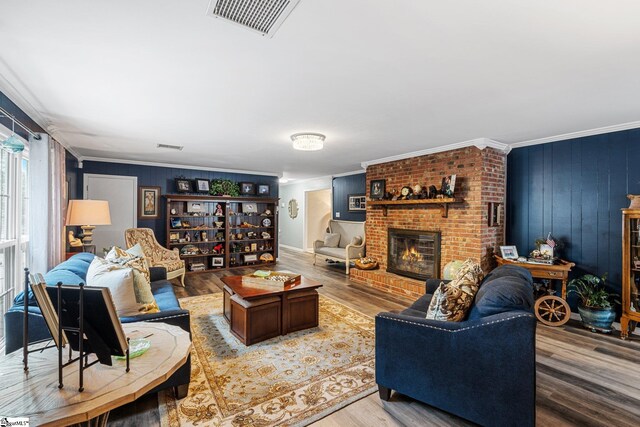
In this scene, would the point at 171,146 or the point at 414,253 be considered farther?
the point at 414,253

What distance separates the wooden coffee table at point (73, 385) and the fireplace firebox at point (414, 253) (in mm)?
3939

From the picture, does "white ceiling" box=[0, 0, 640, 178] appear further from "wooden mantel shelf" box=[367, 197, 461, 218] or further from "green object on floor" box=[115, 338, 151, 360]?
"green object on floor" box=[115, 338, 151, 360]

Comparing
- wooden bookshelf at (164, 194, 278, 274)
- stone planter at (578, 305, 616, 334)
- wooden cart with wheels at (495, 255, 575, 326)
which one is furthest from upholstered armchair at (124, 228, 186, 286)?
stone planter at (578, 305, 616, 334)

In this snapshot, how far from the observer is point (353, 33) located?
1631 mm

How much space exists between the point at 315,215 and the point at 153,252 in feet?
16.5

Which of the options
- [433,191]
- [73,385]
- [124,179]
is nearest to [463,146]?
[433,191]

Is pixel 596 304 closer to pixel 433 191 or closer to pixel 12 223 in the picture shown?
pixel 433 191

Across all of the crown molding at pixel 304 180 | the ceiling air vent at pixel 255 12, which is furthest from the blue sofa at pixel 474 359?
the crown molding at pixel 304 180

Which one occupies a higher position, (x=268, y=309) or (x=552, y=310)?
(x=268, y=309)

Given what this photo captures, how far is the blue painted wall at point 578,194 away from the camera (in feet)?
11.2

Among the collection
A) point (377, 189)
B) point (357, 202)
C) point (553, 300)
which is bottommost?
point (553, 300)

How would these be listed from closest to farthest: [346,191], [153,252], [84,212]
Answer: [84,212], [153,252], [346,191]

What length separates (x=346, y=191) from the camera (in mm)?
7473

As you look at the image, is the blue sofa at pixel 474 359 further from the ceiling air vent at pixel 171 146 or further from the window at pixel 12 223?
the ceiling air vent at pixel 171 146
